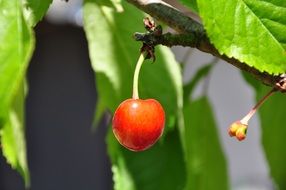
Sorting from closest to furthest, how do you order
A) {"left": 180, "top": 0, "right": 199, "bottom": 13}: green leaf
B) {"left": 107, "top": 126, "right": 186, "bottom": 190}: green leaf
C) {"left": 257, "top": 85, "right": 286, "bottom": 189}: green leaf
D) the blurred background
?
1. {"left": 180, "top": 0, "right": 199, "bottom": 13}: green leaf
2. {"left": 107, "top": 126, "right": 186, "bottom": 190}: green leaf
3. {"left": 257, "top": 85, "right": 286, "bottom": 189}: green leaf
4. the blurred background

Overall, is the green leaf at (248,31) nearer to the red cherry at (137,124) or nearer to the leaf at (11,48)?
the red cherry at (137,124)

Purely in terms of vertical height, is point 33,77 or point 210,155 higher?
point 210,155

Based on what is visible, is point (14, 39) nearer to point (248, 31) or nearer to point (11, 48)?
point (11, 48)

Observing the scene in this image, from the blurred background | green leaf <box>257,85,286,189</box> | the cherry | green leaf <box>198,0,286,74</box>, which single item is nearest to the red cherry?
the cherry

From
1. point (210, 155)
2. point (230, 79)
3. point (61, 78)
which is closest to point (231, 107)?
point (230, 79)

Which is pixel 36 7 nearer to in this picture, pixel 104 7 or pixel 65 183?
pixel 104 7

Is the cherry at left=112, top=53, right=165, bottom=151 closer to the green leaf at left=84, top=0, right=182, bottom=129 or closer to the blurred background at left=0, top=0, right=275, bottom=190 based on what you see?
the green leaf at left=84, top=0, right=182, bottom=129
